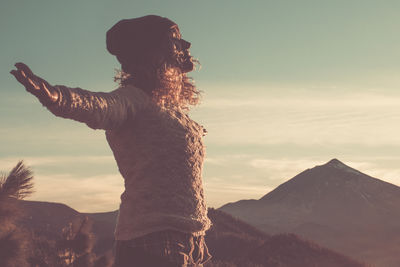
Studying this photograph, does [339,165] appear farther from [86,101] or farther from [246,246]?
[86,101]

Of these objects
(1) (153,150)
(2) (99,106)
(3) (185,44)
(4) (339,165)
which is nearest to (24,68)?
(2) (99,106)

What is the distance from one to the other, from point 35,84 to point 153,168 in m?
1.00

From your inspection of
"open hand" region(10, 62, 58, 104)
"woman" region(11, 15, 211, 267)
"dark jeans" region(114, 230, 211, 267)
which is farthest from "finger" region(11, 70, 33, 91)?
"dark jeans" region(114, 230, 211, 267)

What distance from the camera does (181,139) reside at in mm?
3207

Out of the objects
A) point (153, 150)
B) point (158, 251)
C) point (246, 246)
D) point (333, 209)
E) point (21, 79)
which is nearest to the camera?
point (21, 79)

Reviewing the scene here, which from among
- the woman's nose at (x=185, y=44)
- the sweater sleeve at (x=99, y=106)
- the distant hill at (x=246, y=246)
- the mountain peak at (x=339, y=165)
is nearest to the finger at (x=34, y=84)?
the sweater sleeve at (x=99, y=106)

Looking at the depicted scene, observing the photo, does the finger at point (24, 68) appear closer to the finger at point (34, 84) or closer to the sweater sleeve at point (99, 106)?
the finger at point (34, 84)

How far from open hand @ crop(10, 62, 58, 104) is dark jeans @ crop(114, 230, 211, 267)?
1.04m

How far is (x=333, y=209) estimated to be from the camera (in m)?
69.1

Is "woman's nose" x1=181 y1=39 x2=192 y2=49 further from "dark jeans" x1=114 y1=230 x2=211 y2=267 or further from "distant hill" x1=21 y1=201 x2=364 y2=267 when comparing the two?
"distant hill" x1=21 y1=201 x2=364 y2=267

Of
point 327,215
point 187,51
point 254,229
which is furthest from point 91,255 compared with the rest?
point 327,215

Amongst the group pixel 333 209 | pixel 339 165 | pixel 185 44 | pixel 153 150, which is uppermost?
pixel 339 165

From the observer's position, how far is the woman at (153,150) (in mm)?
2992

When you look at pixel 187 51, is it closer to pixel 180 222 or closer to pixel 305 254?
pixel 180 222
